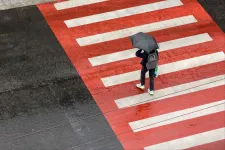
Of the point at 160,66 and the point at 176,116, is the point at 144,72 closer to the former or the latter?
the point at 160,66

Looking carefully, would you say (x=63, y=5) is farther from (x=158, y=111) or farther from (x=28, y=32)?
(x=158, y=111)

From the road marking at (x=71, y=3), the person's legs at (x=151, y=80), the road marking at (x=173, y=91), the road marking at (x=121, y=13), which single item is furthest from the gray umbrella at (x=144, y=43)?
the road marking at (x=71, y=3)

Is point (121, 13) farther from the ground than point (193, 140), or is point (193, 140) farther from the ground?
point (121, 13)

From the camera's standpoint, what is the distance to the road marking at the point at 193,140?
46.8 ft

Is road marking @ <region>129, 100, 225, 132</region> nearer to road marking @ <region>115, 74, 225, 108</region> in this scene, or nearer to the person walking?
road marking @ <region>115, 74, 225, 108</region>

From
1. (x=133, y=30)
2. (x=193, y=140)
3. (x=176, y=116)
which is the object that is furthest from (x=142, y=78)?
(x=133, y=30)

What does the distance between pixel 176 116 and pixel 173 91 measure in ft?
3.14

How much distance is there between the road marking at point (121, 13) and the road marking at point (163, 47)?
1.64 m

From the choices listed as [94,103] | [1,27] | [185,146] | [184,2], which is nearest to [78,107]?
[94,103]

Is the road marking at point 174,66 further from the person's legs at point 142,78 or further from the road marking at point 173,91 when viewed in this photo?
the road marking at point 173,91

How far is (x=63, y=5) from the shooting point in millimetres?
18562

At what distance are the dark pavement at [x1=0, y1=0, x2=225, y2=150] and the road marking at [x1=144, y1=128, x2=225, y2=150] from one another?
1133 millimetres

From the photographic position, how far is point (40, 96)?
50.9 ft

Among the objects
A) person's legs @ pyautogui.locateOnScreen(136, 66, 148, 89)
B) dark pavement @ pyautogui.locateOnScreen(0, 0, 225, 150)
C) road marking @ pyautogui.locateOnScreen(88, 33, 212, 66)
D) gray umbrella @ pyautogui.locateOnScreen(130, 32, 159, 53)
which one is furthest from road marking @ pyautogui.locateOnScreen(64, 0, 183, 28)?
gray umbrella @ pyautogui.locateOnScreen(130, 32, 159, 53)
